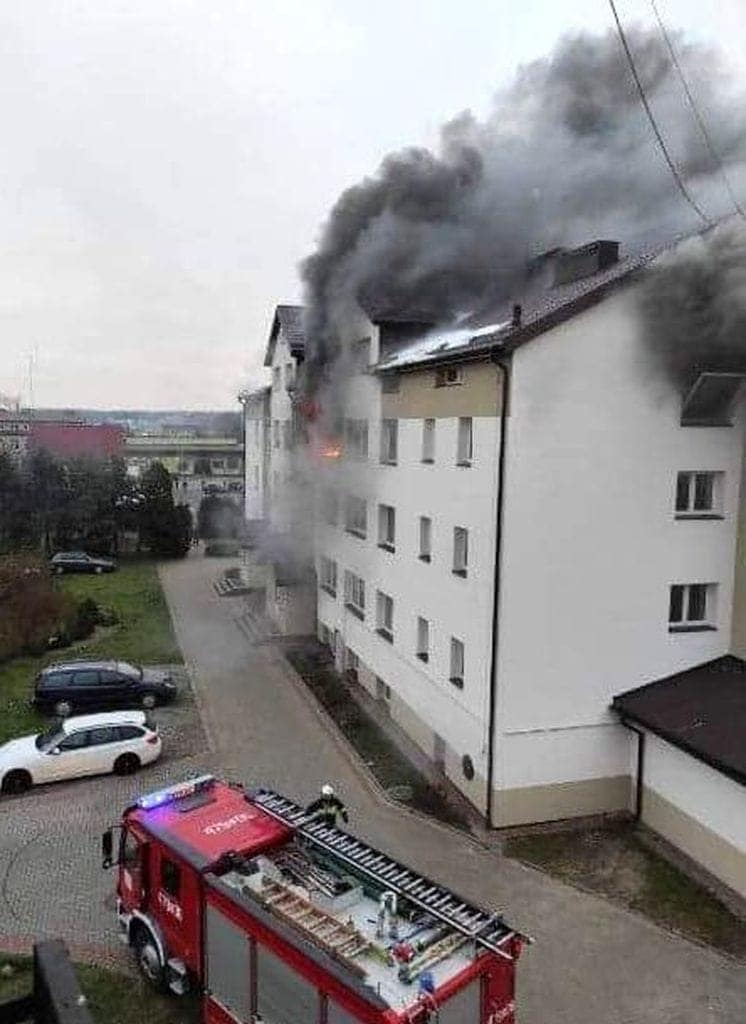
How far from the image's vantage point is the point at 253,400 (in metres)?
37.5

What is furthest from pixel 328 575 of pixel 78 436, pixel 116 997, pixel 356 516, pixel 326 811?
pixel 78 436

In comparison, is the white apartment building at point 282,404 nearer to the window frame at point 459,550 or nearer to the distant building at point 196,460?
the window frame at point 459,550

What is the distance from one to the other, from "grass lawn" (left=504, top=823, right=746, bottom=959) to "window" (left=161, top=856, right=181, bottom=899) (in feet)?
21.0

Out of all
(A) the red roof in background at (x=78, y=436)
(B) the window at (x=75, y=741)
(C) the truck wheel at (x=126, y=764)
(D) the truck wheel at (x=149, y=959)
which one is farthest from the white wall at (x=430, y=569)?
(A) the red roof in background at (x=78, y=436)

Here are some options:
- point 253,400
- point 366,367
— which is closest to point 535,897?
point 366,367

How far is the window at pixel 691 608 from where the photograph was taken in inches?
655

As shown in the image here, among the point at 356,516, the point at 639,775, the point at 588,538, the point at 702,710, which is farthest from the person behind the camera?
the point at 356,516

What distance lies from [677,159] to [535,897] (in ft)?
52.2

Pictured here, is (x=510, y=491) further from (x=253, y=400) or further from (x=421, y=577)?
(x=253, y=400)

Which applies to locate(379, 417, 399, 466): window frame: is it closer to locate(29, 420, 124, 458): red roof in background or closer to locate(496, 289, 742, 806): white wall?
locate(496, 289, 742, 806): white wall

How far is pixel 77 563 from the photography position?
42.8 meters

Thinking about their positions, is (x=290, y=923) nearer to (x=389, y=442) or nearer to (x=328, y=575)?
(x=389, y=442)

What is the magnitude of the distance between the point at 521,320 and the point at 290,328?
1453 cm

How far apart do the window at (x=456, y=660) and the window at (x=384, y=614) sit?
4.04 metres
